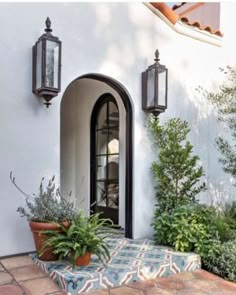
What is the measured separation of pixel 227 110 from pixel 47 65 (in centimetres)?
252

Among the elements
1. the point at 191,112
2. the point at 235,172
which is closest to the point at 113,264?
the point at 235,172

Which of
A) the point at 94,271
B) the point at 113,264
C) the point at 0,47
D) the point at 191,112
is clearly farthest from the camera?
the point at 191,112

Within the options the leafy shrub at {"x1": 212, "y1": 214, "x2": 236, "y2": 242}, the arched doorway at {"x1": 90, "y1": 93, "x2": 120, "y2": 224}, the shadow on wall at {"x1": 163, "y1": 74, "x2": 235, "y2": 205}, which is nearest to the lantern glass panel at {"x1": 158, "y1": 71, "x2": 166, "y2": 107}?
the shadow on wall at {"x1": 163, "y1": 74, "x2": 235, "y2": 205}

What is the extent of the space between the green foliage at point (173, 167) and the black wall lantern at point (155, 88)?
0.68 ft

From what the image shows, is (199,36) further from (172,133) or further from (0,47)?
(0,47)

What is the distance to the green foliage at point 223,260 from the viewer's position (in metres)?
3.08

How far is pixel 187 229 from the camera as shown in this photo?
11.2 feet

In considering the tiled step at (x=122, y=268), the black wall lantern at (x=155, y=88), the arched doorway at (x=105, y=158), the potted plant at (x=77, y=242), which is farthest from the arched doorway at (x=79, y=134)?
the potted plant at (x=77, y=242)

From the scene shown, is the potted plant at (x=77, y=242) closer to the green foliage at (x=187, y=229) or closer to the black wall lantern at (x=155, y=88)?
the green foliage at (x=187, y=229)

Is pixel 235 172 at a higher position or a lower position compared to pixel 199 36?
lower

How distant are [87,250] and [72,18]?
2.56 m

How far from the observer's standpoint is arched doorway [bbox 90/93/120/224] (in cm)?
473

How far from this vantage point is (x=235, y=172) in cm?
430

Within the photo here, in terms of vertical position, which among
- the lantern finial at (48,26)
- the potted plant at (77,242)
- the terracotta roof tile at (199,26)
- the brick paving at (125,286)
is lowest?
the brick paving at (125,286)
